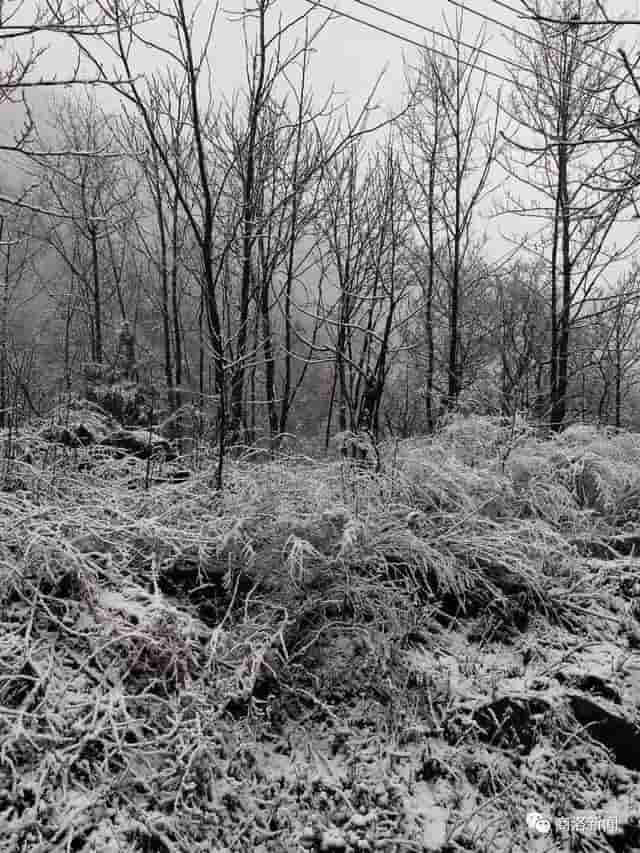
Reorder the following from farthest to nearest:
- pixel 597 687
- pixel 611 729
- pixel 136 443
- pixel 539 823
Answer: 1. pixel 136 443
2. pixel 597 687
3. pixel 611 729
4. pixel 539 823

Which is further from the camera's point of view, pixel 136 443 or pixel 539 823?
pixel 136 443

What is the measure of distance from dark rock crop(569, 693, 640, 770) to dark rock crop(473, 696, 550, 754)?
6.7 inches

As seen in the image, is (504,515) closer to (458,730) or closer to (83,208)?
(458,730)

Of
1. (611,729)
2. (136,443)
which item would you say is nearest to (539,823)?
(611,729)

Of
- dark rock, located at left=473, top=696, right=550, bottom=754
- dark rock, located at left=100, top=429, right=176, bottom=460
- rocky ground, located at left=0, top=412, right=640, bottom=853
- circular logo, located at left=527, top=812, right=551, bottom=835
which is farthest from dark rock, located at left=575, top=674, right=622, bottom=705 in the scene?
dark rock, located at left=100, top=429, right=176, bottom=460

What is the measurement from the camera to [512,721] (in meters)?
2.37

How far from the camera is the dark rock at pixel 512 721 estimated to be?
232 cm

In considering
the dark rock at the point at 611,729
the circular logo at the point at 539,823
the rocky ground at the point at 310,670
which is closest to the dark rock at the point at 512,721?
the rocky ground at the point at 310,670

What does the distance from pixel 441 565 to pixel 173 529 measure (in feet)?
4.76

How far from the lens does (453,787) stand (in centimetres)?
213

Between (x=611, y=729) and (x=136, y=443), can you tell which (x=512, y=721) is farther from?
(x=136, y=443)

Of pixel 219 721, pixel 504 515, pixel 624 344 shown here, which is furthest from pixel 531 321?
pixel 219 721

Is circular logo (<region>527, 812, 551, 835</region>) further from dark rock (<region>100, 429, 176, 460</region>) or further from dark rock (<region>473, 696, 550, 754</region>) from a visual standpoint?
dark rock (<region>100, 429, 176, 460</region>)

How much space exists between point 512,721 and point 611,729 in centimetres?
43
